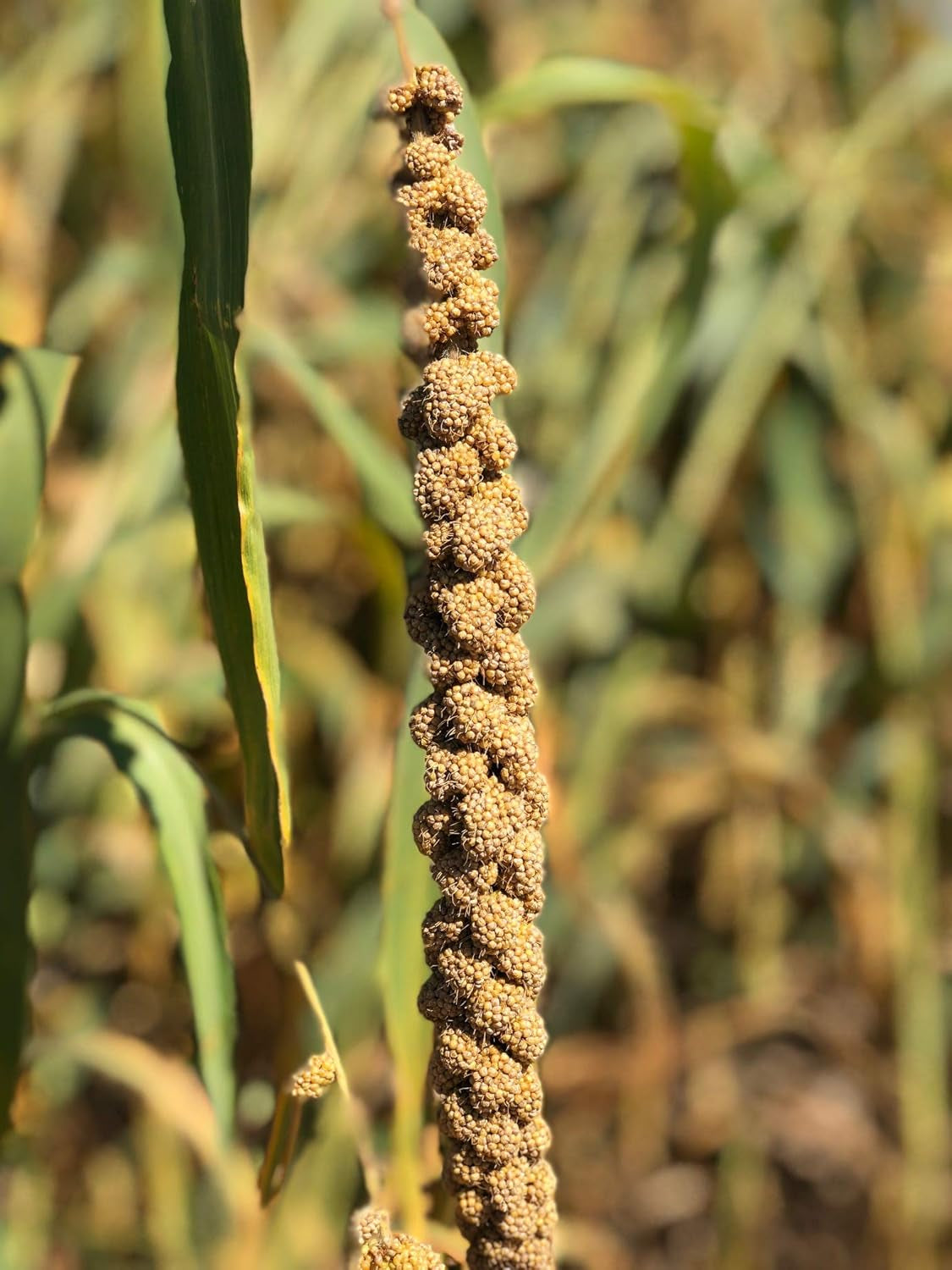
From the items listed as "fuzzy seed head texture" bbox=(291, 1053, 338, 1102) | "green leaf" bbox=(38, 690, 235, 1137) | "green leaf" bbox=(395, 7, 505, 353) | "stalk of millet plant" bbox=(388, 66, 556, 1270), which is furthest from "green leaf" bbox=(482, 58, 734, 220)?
"fuzzy seed head texture" bbox=(291, 1053, 338, 1102)

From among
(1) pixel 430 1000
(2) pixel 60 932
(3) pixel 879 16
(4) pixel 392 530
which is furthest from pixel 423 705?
(3) pixel 879 16

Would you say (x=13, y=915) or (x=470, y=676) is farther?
(x=13, y=915)

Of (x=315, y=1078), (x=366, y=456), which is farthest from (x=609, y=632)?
(x=315, y=1078)

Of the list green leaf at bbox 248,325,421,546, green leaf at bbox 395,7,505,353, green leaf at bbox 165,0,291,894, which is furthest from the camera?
green leaf at bbox 248,325,421,546

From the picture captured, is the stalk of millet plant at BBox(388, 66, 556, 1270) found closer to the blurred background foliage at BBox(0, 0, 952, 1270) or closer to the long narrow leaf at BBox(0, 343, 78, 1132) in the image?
the long narrow leaf at BBox(0, 343, 78, 1132)

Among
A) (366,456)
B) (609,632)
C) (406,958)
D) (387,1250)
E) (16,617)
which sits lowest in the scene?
(387,1250)

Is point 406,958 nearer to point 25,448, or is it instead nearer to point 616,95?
point 25,448

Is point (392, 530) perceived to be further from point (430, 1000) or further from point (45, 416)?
point (430, 1000)
